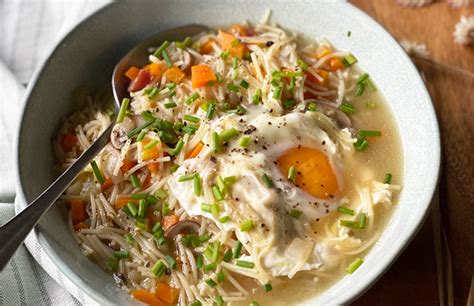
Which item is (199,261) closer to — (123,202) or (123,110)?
(123,202)

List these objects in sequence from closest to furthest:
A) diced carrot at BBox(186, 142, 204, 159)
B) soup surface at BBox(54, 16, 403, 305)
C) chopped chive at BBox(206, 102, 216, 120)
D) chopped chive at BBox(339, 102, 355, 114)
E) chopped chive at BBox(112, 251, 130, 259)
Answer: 1. soup surface at BBox(54, 16, 403, 305)
2. chopped chive at BBox(112, 251, 130, 259)
3. diced carrot at BBox(186, 142, 204, 159)
4. chopped chive at BBox(206, 102, 216, 120)
5. chopped chive at BBox(339, 102, 355, 114)

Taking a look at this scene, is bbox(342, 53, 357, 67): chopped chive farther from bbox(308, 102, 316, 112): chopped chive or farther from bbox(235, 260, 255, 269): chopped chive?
bbox(235, 260, 255, 269): chopped chive

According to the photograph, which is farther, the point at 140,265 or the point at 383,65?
the point at 383,65

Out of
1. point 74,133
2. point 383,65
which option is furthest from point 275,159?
point 74,133

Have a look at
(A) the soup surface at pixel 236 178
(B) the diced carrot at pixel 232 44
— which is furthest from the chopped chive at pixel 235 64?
(B) the diced carrot at pixel 232 44

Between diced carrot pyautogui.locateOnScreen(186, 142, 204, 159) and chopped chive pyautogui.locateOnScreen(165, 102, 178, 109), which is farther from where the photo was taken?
chopped chive pyautogui.locateOnScreen(165, 102, 178, 109)

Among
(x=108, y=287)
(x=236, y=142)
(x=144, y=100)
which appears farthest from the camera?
(x=144, y=100)

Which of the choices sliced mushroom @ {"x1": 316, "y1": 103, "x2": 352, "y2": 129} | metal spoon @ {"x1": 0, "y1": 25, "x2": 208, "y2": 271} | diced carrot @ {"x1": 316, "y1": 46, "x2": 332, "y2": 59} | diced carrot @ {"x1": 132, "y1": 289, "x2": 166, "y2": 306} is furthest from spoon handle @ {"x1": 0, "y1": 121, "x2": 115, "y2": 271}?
diced carrot @ {"x1": 316, "y1": 46, "x2": 332, "y2": 59}

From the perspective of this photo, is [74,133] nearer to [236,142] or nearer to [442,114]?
[236,142]
